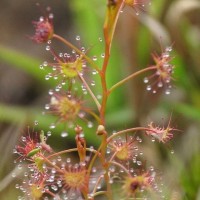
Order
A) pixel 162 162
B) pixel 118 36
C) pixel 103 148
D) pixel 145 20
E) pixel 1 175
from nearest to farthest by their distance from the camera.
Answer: pixel 103 148 < pixel 1 175 < pixel 162 162 < pixel 145 20 < pixel 118 36

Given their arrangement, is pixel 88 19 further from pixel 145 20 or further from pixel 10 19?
pixel 10 19

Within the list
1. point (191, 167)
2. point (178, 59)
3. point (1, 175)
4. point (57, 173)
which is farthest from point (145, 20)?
point (57, 173)

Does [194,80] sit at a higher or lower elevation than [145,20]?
lower

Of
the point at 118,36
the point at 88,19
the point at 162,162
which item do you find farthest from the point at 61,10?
the point at 162,162

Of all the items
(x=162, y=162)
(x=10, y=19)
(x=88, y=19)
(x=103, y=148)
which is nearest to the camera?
(x=103, y=148)

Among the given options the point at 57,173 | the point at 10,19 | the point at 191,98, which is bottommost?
the point at 57,173

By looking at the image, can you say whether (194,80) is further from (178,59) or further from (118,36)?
(118,36)

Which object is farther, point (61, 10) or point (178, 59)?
point (61, 10)

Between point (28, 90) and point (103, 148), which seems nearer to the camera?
point (103, 148)

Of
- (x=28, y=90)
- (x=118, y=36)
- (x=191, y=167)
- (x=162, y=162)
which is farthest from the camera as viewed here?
(x=28, y=90)
